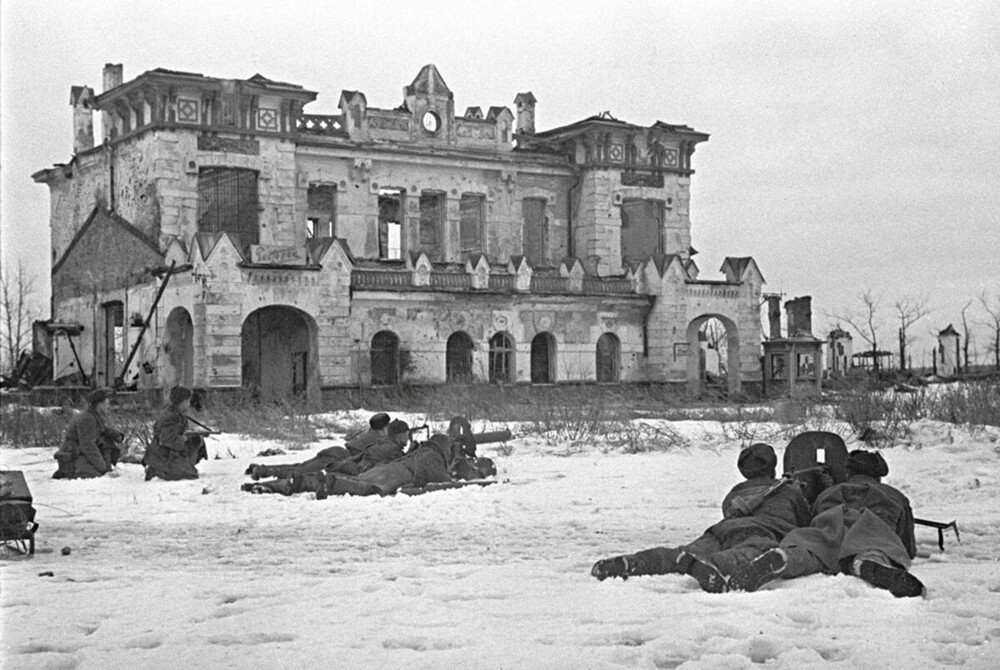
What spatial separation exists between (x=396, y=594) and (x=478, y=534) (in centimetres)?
315

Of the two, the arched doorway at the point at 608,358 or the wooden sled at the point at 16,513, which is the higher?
the arched doorway at the point at 608,358

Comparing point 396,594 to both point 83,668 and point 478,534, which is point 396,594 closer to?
point 83,668

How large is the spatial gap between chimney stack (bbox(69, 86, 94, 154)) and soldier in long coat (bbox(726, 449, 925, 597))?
3624 cm

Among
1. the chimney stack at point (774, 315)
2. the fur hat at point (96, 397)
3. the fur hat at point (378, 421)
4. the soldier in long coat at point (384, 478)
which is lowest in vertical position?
the soldier in long coat at point (384, 478)

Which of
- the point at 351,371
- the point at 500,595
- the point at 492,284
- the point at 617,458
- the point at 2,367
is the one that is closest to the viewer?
the point at 500,595

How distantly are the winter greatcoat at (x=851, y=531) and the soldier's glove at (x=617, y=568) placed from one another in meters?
0.99

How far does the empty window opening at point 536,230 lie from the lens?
4247cm

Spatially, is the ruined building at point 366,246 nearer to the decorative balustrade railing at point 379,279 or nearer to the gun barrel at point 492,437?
the decorative balustrade railing at point 379,279

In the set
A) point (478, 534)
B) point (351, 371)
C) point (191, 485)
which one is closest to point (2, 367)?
point (351, 371)

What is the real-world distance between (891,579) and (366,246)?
32.5 metres

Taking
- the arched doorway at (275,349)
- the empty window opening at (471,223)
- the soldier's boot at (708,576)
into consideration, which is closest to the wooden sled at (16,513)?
the soldier's boot at (708,576)

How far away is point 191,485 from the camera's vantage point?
51.4 feet

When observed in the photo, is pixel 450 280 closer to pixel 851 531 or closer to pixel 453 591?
pixel 453 591

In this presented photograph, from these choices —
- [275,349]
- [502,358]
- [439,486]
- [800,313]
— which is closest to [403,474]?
[439,486]
